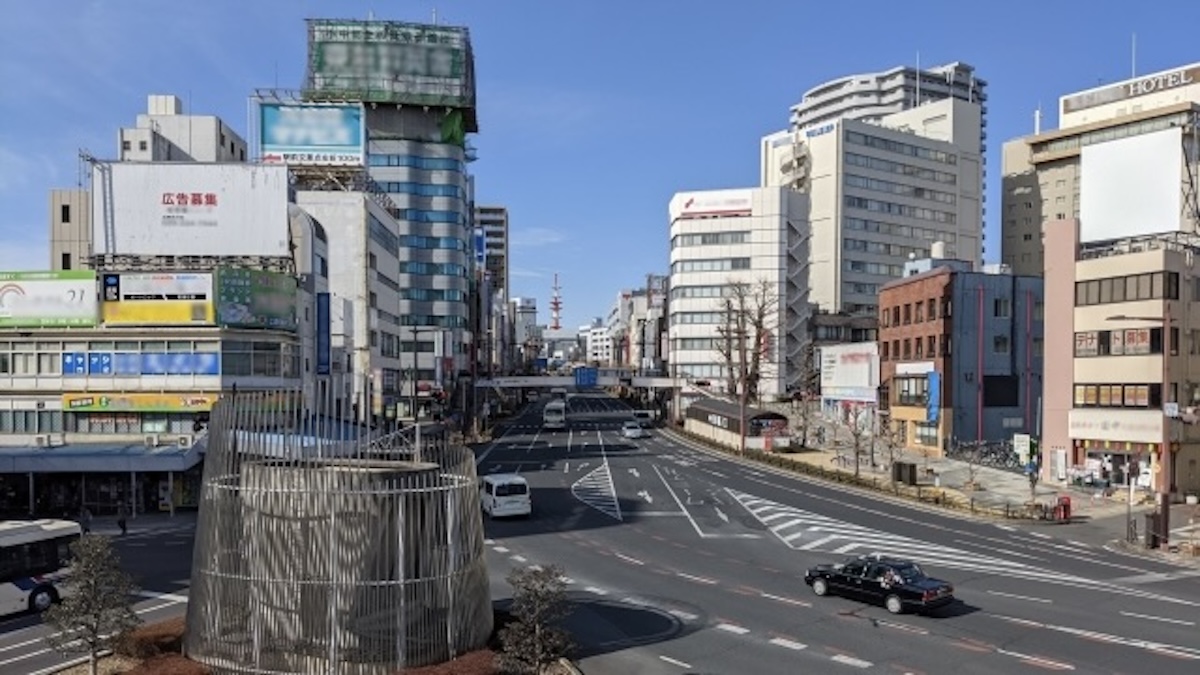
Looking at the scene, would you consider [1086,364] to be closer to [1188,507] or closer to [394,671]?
[1188,507]

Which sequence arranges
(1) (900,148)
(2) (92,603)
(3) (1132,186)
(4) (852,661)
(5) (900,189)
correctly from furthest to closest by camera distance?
(5) (900,189), (1) (900,148), (3) (1132,186), (4) (852,661), (2) (92,603)

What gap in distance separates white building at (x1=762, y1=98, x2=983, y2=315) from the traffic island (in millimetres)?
66357

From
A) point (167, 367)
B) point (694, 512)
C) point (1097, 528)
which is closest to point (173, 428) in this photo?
point (167, 367)

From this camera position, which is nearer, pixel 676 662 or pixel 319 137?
pixel 676 662

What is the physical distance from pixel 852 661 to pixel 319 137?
65409 millimetres

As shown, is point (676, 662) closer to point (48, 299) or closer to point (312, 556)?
point (312, 556)

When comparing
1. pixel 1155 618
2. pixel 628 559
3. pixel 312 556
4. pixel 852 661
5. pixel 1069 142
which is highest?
pixel 1069 142

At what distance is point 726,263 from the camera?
121 meters

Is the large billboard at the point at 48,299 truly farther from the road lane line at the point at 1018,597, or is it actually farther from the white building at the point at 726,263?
the white building at the point at 726,263

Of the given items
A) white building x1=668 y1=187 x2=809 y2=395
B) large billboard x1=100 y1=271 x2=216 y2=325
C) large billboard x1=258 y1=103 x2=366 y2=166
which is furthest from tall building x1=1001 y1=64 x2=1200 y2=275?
large billboard x1=100 y1=271 x2=216 y2=325

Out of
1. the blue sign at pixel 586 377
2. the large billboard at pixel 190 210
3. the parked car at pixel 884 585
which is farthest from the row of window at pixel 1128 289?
the blue sign at pixel 586 377

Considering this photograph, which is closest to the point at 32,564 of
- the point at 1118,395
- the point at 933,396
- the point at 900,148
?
the point at 1118,395

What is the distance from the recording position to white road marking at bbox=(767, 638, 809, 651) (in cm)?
2234

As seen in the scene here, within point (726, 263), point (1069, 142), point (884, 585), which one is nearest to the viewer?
point (884, 585)
